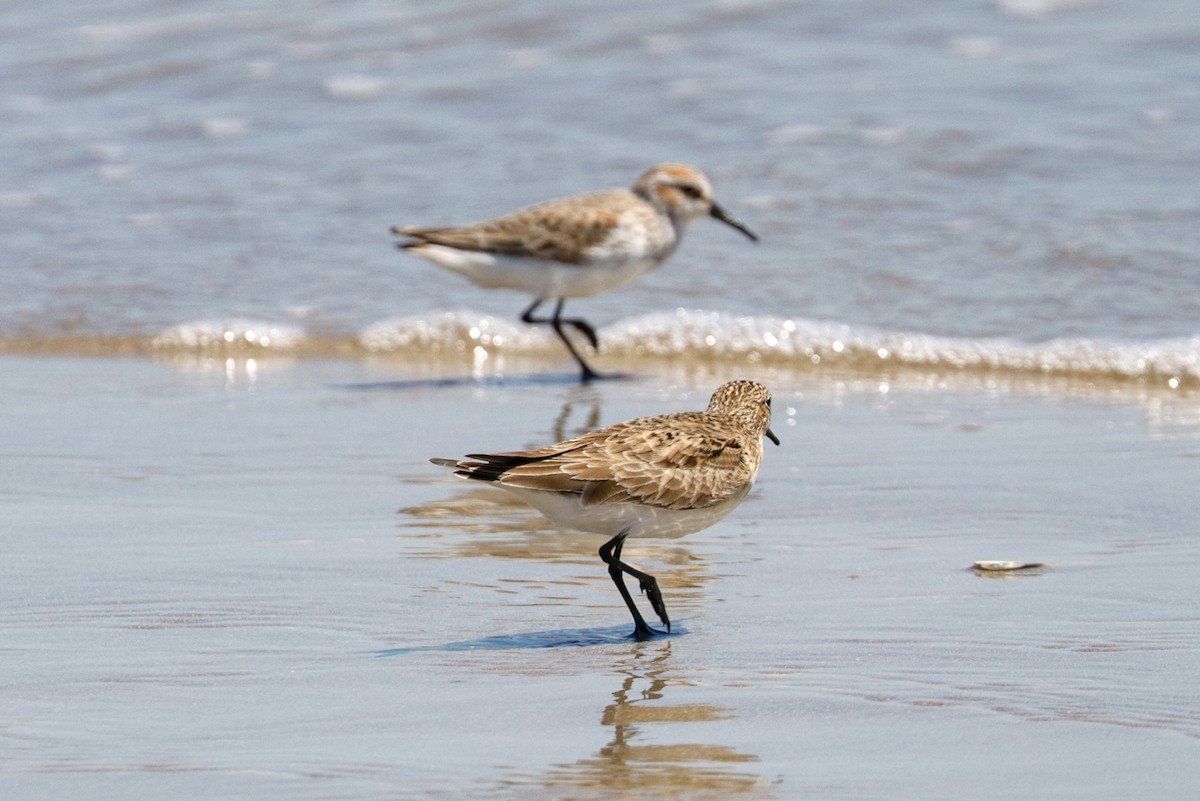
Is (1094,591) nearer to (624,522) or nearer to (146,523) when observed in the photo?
(624,522)

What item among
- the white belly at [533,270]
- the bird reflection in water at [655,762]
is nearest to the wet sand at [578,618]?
the bird reflection in water at [655,762]

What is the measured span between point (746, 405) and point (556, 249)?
4690 mm

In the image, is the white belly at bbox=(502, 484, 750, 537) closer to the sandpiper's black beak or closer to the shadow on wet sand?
the shadow on wet sand

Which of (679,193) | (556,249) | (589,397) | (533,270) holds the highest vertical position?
(679,193)

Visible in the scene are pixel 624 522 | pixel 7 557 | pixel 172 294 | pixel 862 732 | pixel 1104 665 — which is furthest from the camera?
pixel 172 294

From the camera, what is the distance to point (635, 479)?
4.76 m

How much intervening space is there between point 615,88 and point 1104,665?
10.3 meters

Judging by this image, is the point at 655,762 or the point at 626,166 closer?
the point at 655,762

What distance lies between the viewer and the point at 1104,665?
14.5 feet

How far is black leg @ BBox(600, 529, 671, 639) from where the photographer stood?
4766mm

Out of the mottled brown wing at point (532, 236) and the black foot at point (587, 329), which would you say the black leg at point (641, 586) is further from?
the mottled brown wing at point (532, 236)

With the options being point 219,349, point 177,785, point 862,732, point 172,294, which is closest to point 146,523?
point 177,785

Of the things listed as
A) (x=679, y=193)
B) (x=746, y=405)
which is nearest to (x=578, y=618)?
(x=746, y=405)

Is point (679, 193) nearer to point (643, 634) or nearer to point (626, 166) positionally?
point (626, 166)
